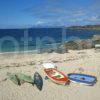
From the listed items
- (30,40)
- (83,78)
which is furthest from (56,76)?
(30,40)

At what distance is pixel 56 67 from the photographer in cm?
1695

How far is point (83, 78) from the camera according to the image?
48.3ft

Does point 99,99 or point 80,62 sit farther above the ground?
point 80,62

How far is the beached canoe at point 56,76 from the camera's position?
14.2 metres

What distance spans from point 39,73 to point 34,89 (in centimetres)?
230

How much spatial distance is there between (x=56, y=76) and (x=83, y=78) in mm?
1585

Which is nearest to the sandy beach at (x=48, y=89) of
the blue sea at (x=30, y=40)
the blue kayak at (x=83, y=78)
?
the blue kayak at (x=83, y=78)

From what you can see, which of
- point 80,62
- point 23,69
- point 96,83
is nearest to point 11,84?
point 23,69

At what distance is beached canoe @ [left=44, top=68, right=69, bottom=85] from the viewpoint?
1424 cm

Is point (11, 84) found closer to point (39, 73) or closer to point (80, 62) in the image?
point (39, 73)

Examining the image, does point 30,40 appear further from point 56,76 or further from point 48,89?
point 48,89

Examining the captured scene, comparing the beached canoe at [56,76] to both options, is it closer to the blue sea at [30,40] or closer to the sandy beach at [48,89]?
the sandy beach at [48,89]

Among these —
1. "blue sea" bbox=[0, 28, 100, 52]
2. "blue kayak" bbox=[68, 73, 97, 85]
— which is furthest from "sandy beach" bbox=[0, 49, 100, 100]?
"blue sea" bbox=[0, 28, 100, 52]

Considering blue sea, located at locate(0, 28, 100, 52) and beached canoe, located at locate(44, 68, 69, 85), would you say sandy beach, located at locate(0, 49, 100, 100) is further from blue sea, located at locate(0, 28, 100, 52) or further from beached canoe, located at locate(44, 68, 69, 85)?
→ blue sea, located at locate(0, 28, 100, 52)
